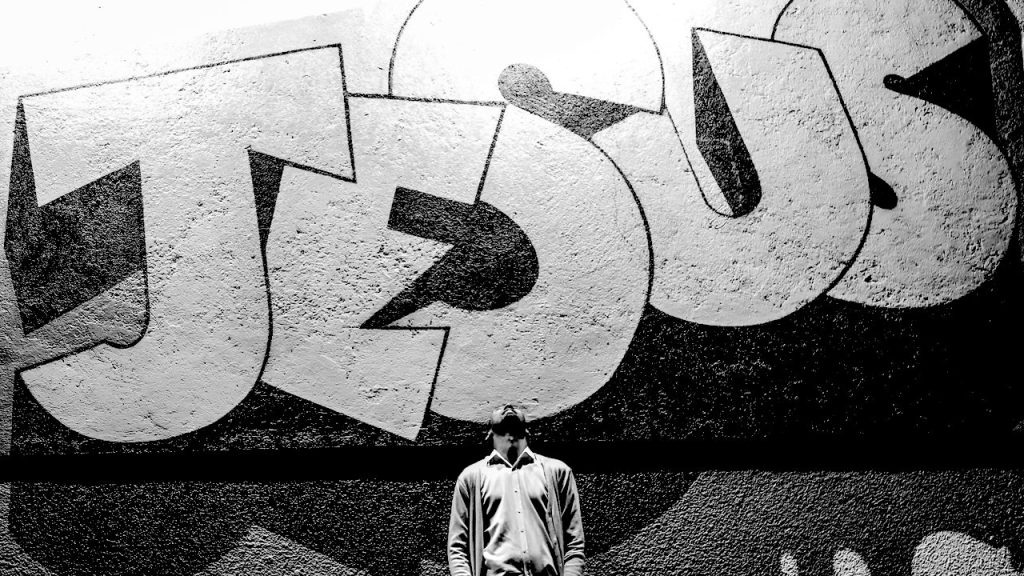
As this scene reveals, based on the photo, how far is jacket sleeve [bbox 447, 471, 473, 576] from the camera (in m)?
2.27

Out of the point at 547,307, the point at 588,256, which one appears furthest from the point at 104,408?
the point at 588,256

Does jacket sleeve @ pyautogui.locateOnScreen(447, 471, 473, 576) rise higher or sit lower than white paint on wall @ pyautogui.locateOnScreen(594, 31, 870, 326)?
lower

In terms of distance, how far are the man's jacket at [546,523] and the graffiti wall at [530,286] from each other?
2.30 ft

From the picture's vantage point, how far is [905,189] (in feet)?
10.6

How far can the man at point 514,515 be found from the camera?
7.25 feet

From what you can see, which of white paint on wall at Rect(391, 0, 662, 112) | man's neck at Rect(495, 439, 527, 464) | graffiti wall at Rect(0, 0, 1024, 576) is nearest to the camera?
man's neck at Rect(495, 439, 527, 464)

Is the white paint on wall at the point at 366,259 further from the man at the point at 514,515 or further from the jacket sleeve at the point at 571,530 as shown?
the jacket sleeve at the point at 571,530

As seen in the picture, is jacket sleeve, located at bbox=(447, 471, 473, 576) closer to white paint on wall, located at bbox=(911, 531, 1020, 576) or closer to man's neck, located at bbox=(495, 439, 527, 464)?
man's neck, located at bbox=(495, 439, 527, 464)

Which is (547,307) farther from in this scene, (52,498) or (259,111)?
(52,498)

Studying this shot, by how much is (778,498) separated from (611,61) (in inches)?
96.4

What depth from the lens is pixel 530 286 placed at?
128 inches

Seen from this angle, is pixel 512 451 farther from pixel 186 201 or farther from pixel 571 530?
pixel 186 201

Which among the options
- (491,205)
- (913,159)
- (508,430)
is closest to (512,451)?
(508,430)

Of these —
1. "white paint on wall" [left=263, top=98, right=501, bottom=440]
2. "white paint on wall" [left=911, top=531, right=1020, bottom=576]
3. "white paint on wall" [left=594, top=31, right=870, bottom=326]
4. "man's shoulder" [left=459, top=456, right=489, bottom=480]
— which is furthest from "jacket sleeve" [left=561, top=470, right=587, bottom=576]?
"white paint on wall" [left=911, top=531, right=1020, bottom=576]
